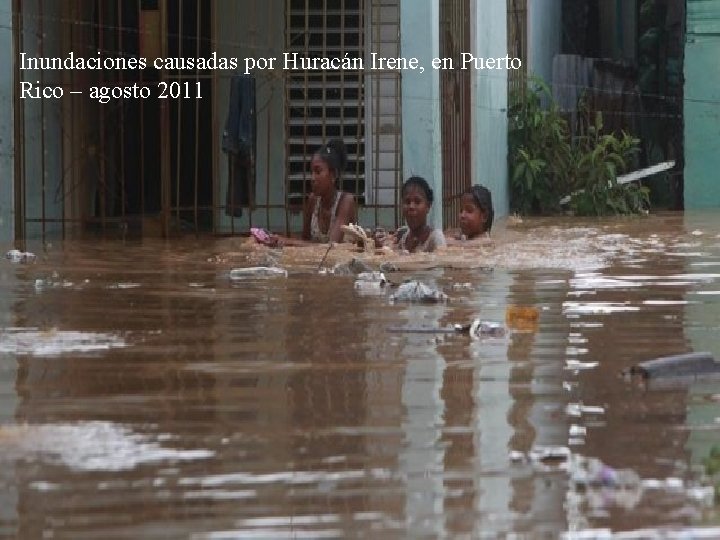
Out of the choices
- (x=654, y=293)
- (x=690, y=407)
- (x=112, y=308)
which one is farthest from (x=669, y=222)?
(x=690, y=407)

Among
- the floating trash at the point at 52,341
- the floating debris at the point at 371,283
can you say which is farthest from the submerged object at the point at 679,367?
the floating debris at the point at 371,283

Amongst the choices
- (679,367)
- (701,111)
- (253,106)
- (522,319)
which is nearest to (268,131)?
(253,106)

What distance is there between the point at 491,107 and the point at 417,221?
651 cm

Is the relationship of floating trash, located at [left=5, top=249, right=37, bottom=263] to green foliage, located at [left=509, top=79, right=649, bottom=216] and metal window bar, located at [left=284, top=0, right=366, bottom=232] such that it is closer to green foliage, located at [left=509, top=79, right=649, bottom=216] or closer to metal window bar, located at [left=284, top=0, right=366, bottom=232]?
metal window bar, located at [left=284, top=0, right=366, bottom=232]

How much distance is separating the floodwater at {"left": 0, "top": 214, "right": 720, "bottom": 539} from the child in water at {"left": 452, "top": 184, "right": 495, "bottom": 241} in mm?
2747

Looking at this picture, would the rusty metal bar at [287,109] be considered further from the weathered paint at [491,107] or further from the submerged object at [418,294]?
the submerged object at [418,294]

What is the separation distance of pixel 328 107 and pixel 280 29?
0.85m

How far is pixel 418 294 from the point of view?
8938 mm

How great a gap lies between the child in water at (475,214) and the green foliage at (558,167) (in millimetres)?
6503

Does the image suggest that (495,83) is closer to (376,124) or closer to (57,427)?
(376,124)

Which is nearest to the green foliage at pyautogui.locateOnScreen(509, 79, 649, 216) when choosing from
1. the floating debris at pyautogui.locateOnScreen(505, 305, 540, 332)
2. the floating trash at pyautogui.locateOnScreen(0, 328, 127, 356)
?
the floating debris at pyautogui.locateOnScreen(505, 305, 540, 332)

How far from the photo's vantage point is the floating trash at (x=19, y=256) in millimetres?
11859

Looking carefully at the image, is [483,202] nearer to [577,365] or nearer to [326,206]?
[326,206]

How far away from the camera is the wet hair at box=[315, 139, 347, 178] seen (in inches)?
505
